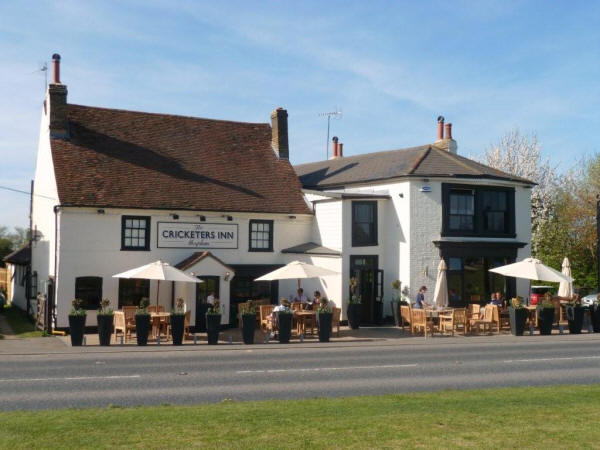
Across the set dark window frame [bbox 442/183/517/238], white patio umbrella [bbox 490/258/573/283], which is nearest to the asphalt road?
white patio umbrella [bbox 490/258/573/283]

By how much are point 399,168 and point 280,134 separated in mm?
6119

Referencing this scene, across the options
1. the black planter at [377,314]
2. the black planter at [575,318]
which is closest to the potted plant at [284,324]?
the black planter at [377,314]

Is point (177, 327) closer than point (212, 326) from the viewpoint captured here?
Yes

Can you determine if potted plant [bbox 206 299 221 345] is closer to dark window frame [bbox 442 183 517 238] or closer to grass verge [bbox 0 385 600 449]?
dark window frame [bbox 442 183 517 238]

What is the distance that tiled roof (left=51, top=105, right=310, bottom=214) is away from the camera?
25.6m

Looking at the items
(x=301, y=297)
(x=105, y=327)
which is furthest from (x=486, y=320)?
(x=105, y=327)

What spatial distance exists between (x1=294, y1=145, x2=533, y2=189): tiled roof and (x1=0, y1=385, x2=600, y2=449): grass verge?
17.1 meters

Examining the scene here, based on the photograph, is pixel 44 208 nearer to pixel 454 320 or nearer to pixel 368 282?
pixel 368 282

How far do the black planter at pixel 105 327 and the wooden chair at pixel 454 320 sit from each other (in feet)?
37.1

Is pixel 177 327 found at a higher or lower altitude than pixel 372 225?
lower

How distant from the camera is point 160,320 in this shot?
894 inches

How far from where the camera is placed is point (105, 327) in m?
21.0

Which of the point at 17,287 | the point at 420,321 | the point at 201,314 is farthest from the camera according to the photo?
the point at 17,287

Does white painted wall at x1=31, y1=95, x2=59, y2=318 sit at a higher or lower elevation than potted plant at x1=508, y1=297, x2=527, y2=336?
higher
